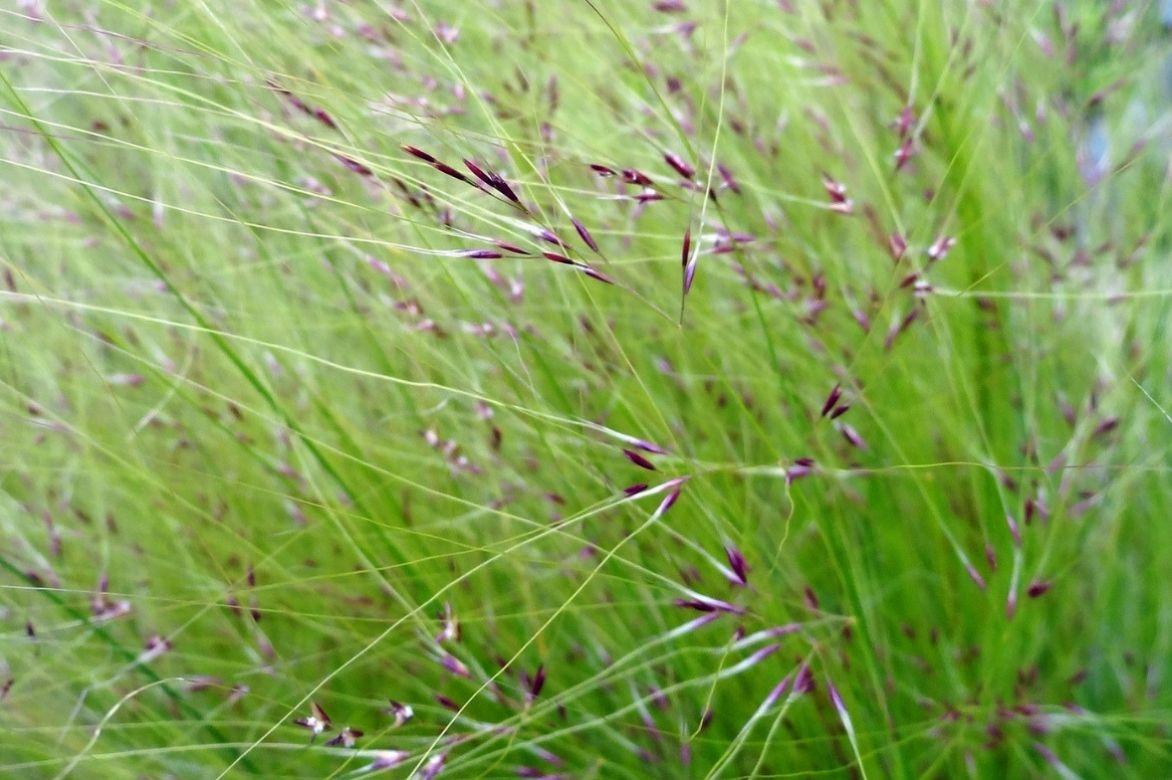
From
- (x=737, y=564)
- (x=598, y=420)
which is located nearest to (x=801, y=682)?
(x=737, y=564)

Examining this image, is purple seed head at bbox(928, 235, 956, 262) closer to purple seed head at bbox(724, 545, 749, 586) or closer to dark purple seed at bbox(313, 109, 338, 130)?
purple seed head at bbox(724, 545, 749, 586)

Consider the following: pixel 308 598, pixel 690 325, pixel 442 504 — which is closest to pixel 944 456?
pixel 690 325

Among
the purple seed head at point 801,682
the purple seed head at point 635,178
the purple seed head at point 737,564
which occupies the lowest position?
the purple seed head at point 801,682

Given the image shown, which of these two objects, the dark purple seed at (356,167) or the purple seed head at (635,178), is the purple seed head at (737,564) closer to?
the purple seed head at (635,178)

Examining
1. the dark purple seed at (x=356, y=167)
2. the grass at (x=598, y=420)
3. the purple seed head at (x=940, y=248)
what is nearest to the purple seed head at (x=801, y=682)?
the grass at (x=598, y=420)

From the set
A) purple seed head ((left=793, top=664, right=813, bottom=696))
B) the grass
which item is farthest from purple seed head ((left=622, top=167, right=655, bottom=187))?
purple seed head ((left=793, top=664, right=813, bottom=696))

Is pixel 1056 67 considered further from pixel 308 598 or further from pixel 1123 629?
pixel 308 598

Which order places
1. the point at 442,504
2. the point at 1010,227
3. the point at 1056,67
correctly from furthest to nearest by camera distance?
the point at 1056,67, the point at 1010,227, the point at 442,504

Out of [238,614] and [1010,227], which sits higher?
[1010,227]
